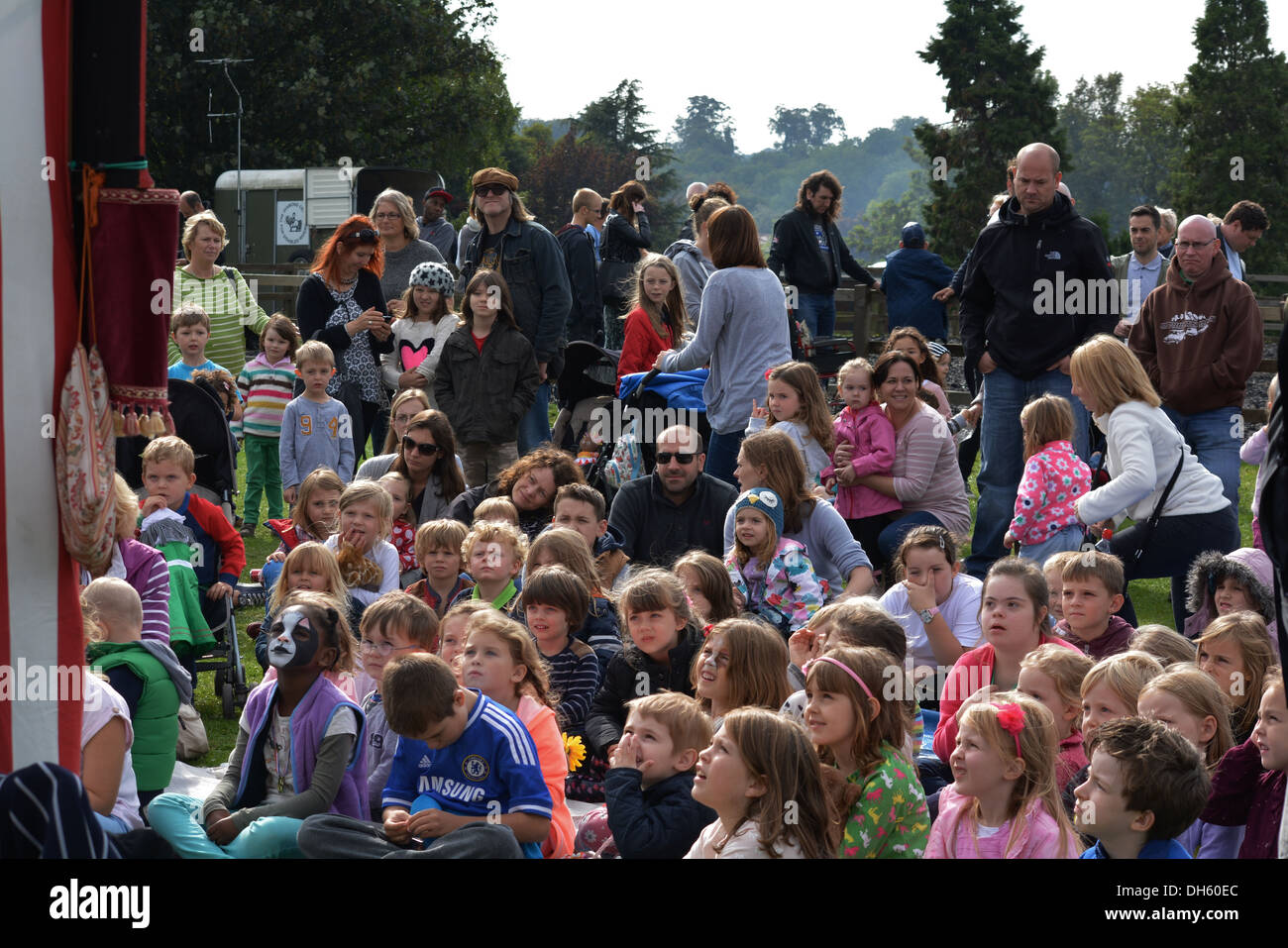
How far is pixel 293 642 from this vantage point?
4887 mm

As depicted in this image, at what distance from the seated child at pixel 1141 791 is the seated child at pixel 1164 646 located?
4.42ft

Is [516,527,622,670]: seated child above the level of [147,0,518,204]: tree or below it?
below

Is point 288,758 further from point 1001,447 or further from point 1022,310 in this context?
point 1022,310

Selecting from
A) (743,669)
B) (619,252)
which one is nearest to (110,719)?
(743,669)

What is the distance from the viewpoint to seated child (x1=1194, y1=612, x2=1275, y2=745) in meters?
4.93

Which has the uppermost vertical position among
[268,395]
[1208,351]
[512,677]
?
[1208,351]

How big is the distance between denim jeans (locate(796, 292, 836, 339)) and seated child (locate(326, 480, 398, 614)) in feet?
17.3

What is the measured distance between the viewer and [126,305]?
3258mm

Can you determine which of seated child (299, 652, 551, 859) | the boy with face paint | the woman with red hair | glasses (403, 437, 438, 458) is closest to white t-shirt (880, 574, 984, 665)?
seated child (299, 652, 551, 859)

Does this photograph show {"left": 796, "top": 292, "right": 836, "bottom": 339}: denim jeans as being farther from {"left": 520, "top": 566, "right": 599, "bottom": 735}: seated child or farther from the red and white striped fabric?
the red and white striped fabric

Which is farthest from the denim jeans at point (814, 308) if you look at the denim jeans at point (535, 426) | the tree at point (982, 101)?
the tree at point (982, 101)

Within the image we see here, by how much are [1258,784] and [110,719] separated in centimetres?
333

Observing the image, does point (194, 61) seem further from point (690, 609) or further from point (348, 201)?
point (690, 609)

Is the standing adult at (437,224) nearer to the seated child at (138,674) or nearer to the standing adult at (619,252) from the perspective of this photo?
the standing adult at (619,252)
